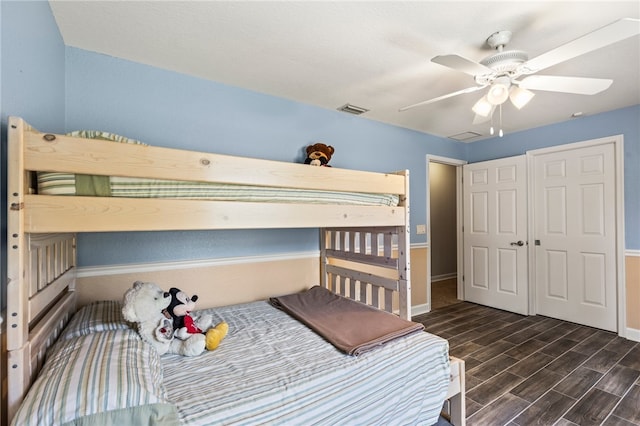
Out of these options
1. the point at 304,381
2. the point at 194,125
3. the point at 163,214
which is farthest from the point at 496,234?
the point at 163,214

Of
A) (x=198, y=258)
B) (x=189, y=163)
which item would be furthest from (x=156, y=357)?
(x=198, y=258)

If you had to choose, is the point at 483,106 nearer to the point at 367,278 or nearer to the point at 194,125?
the point at 367,278

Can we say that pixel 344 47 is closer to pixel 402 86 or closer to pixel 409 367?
pixel 402 86

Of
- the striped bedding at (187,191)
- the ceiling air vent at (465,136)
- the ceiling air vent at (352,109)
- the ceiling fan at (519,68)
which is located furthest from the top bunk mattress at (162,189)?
the ceiling air vent at (465,136)

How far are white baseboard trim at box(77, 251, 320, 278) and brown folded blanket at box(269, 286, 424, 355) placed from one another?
42 centimetres

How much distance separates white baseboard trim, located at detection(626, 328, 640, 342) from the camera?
9.25ft

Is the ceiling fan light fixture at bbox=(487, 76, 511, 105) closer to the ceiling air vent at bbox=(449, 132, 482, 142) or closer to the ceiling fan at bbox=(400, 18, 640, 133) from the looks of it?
the ceiling fan at bbox=(400, 18, 640, 133)

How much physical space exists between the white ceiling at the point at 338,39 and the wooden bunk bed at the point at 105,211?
83 cm

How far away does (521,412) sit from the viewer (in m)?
1.83

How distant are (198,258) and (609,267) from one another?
13.0 ft

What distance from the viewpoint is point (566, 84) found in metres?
1.72

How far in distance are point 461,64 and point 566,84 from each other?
0.70m

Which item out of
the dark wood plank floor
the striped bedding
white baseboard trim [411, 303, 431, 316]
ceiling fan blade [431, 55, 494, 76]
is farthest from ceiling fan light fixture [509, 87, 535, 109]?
white baseboard trim [411, 303, 431, 316]

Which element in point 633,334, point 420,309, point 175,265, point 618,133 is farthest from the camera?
point 420,309
